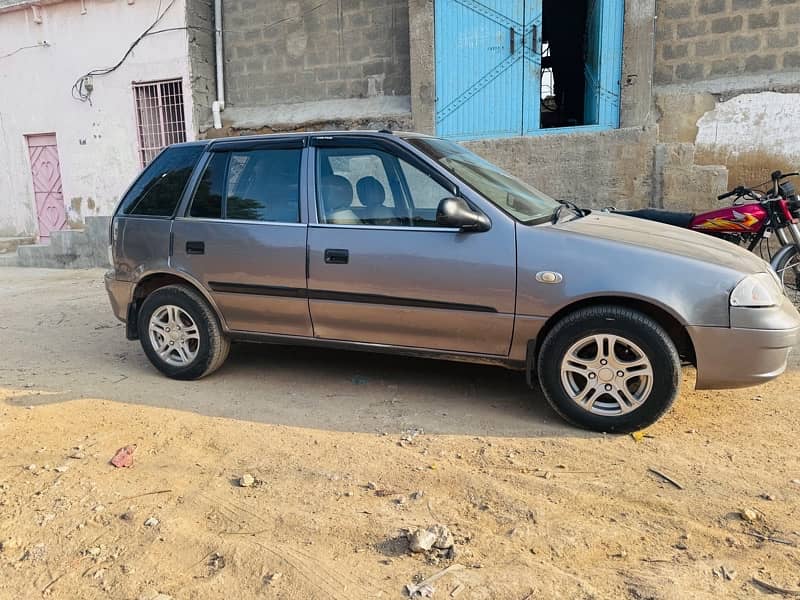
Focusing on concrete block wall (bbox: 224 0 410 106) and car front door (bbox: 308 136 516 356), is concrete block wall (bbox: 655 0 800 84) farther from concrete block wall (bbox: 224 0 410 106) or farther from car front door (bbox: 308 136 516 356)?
car front door (bbox: 308 136 516 356)

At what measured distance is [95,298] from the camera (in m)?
8.44

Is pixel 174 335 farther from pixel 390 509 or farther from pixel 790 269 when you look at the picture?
pixel 790 269

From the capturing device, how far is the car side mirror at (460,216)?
12.0 feet

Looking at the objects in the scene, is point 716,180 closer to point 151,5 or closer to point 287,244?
point 287,244

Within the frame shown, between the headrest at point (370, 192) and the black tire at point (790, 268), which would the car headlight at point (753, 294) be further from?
the black tire at point (790, 268)

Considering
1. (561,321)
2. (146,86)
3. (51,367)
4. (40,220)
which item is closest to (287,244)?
(561,321)

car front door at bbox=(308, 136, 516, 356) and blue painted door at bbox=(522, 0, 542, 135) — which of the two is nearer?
car front door at bbox=(308, 136, 516, 356)

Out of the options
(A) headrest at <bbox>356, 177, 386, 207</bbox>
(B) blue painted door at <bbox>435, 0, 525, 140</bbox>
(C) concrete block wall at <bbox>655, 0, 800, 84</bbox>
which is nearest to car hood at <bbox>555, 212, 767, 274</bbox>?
(A) headrest at <bbox>356, 177, 386, 207</bbox>

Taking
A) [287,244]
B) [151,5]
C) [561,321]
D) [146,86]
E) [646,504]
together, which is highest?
[151,5]

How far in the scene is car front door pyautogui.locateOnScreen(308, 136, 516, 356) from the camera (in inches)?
148

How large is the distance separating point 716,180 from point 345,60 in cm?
612

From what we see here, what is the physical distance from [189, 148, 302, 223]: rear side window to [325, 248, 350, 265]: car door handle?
14.3 inches

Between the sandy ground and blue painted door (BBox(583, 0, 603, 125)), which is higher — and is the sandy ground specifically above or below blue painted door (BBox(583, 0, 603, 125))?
below

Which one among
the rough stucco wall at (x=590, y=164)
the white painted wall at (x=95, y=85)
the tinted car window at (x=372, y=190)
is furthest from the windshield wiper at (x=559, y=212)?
the white painted wall at (x=95, y=85)
